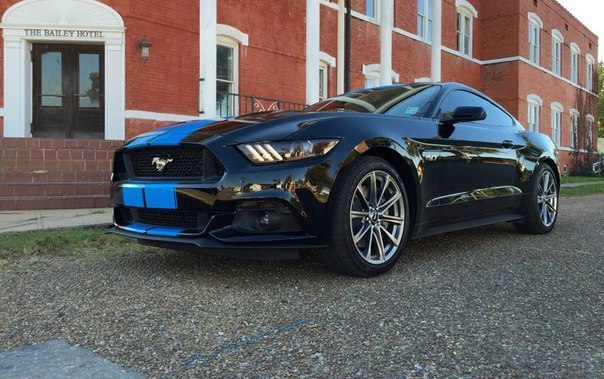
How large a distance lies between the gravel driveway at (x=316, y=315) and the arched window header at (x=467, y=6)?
688 inches

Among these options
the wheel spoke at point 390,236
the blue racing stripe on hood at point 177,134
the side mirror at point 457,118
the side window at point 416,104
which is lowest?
the wheel spoke at point 390,236

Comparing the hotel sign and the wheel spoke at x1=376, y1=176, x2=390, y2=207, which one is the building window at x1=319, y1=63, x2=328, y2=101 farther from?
the wheel spoke at x1=376, y1=176, x2=390, y2=207

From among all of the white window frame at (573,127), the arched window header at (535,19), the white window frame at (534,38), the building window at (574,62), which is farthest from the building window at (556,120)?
the arched window header at (535,19)

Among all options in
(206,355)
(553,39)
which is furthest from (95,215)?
(553,39)

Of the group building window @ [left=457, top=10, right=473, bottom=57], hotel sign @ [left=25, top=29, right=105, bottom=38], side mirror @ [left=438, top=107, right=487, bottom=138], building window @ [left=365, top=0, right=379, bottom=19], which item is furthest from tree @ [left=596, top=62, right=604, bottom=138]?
side mirror @ [left=438, top=107, right=487, bottom=138]

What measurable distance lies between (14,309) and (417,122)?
3.04 meters

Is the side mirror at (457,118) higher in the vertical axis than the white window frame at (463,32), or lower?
lower

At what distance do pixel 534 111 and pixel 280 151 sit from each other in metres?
22.2

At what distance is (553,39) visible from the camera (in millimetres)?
24500

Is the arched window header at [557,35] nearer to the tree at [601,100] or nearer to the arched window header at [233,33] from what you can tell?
the arched window header at [233,33]

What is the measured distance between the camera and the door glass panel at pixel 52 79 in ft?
32.9

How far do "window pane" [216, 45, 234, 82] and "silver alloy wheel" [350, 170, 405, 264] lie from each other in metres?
8.67

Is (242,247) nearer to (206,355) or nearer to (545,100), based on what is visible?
(206,355)

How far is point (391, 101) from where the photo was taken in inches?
171
